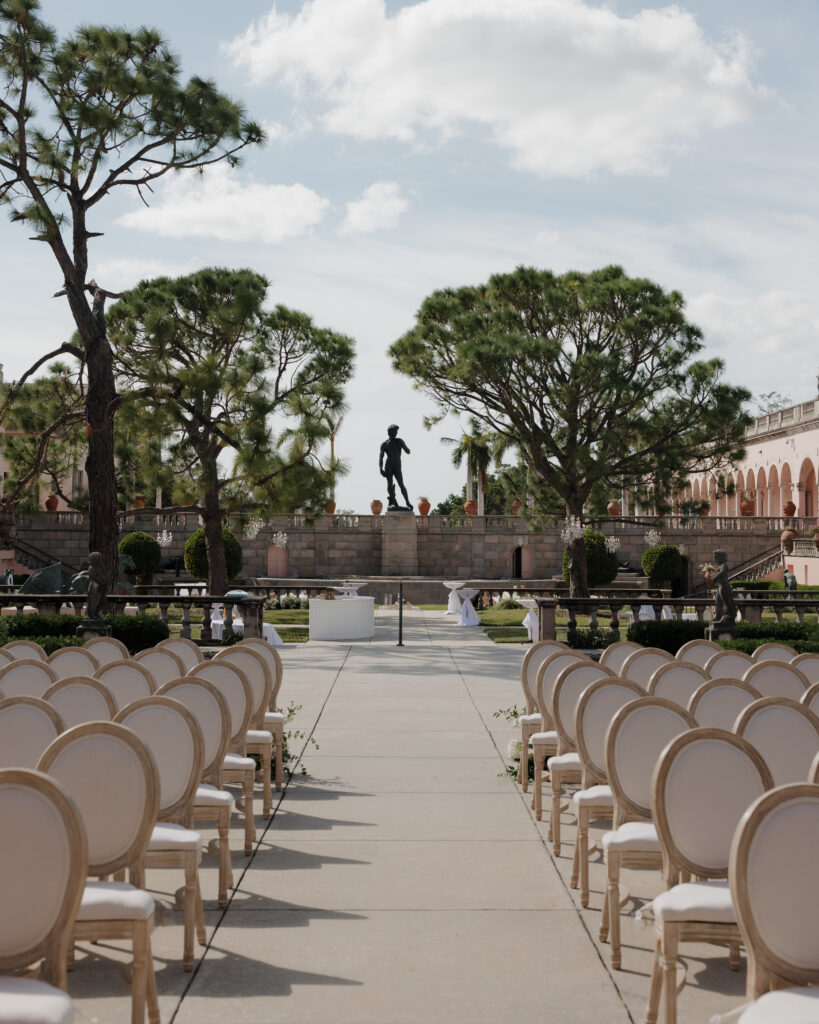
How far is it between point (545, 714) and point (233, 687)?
224 cm

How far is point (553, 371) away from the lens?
98.7 feet

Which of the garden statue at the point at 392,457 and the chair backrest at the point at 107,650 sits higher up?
the garden statue at the point at 392,457

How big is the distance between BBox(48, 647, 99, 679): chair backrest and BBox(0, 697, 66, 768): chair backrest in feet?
9.08

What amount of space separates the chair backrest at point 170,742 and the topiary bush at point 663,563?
130 feet

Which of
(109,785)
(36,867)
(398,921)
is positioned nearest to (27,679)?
(109,785)

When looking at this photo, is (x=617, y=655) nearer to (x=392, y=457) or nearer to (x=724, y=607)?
(x=724, y=607)

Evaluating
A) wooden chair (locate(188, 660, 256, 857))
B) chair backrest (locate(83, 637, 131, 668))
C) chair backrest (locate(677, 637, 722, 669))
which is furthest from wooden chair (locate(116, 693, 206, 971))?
chair backrest (locate(677, 637, 722, 669))

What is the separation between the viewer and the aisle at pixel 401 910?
4105mm

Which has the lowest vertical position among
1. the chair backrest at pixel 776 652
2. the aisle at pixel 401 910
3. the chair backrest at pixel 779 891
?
the aisle at pixel 401 910

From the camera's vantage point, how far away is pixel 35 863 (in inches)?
126

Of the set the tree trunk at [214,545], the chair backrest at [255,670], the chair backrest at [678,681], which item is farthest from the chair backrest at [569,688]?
the tree trunk at [214,545]

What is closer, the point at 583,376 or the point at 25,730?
the point at 25,730

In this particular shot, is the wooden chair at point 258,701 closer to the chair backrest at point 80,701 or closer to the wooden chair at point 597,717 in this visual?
the chair backrest at point 80,701

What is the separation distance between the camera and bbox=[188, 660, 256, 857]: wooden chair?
258 inches
